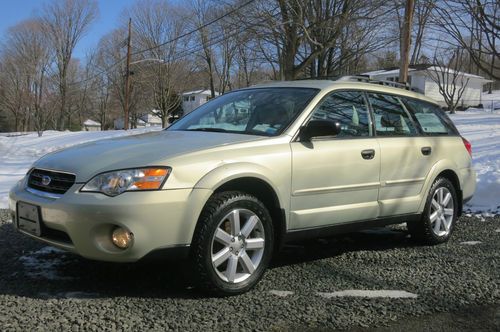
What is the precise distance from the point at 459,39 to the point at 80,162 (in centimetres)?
877

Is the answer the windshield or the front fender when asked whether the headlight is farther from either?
the windshield

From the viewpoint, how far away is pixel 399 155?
496cm

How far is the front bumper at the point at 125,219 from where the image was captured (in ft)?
10.8

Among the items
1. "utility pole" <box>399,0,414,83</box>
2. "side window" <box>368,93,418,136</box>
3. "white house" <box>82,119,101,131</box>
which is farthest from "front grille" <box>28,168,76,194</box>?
"white house" <box>82,119,101,131</box>

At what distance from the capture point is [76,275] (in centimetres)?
409

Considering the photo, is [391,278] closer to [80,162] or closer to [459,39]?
[80,162]

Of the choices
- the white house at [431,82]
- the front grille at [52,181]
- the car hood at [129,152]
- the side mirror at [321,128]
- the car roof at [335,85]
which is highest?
the white house at [431,82]

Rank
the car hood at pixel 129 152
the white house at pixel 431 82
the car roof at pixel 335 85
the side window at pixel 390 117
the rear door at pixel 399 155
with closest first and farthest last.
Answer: the car hood at pixel 129 152 → the car roof at pixel 335 85 → the rear door at pixel 399 155 → the side window at pixel 390 117 → the white house at pixel 431 82

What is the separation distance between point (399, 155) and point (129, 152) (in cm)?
259

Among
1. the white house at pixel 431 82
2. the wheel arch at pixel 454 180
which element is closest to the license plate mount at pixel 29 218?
the wheel arch at pixel 454 180

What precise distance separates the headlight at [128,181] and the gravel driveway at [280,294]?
2.13ft

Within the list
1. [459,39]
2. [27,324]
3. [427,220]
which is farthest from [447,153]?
[459,39]

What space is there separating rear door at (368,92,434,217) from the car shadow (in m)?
0.69

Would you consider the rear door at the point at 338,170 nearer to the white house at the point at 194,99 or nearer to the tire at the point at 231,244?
the tire at the point at 231,244
